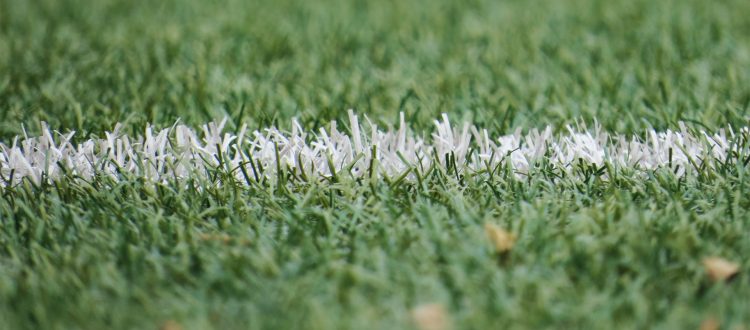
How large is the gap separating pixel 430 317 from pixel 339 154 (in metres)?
0.73

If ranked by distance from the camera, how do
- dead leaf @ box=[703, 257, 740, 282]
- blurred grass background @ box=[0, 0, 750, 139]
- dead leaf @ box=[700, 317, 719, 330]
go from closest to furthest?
dead leaf @ box=[700, 317, 719, 330]
dead leaf @ box=[703, 257, 740, 282]
blurred grass background @ box=[0, 0, 750, 139]

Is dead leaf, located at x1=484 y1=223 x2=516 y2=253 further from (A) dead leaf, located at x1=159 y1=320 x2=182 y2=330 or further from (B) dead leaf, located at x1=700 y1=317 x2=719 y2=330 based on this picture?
(A) dead leaf, located at x1=159 y1=320 x2=182 y2=330

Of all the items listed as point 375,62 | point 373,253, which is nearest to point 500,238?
point 373,253

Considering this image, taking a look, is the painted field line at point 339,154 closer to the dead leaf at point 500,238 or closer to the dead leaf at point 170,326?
the dead leaf at point 500,238

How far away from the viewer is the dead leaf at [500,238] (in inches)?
72.4

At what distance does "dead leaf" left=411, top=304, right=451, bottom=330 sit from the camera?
161 centimetres

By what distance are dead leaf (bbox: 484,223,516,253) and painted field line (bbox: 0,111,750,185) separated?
12.0 inches

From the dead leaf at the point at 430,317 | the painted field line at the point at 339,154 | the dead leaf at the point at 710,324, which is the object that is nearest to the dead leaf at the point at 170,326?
the dead leaf at the point at 430,317

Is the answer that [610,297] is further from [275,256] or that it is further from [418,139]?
[418,139]

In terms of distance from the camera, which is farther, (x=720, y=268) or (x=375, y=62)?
(x=375, y=62)

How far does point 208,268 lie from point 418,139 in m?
0.84

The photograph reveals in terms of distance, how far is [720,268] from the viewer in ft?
5.77

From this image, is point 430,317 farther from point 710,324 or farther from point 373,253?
point 710,324

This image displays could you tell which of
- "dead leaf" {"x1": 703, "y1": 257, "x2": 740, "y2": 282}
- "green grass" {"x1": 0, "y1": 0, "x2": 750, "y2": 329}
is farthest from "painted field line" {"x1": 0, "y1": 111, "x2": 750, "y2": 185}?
"dead leaf" {"x1": 703, "y1": 257, "x2": 740, "y2": 282}
